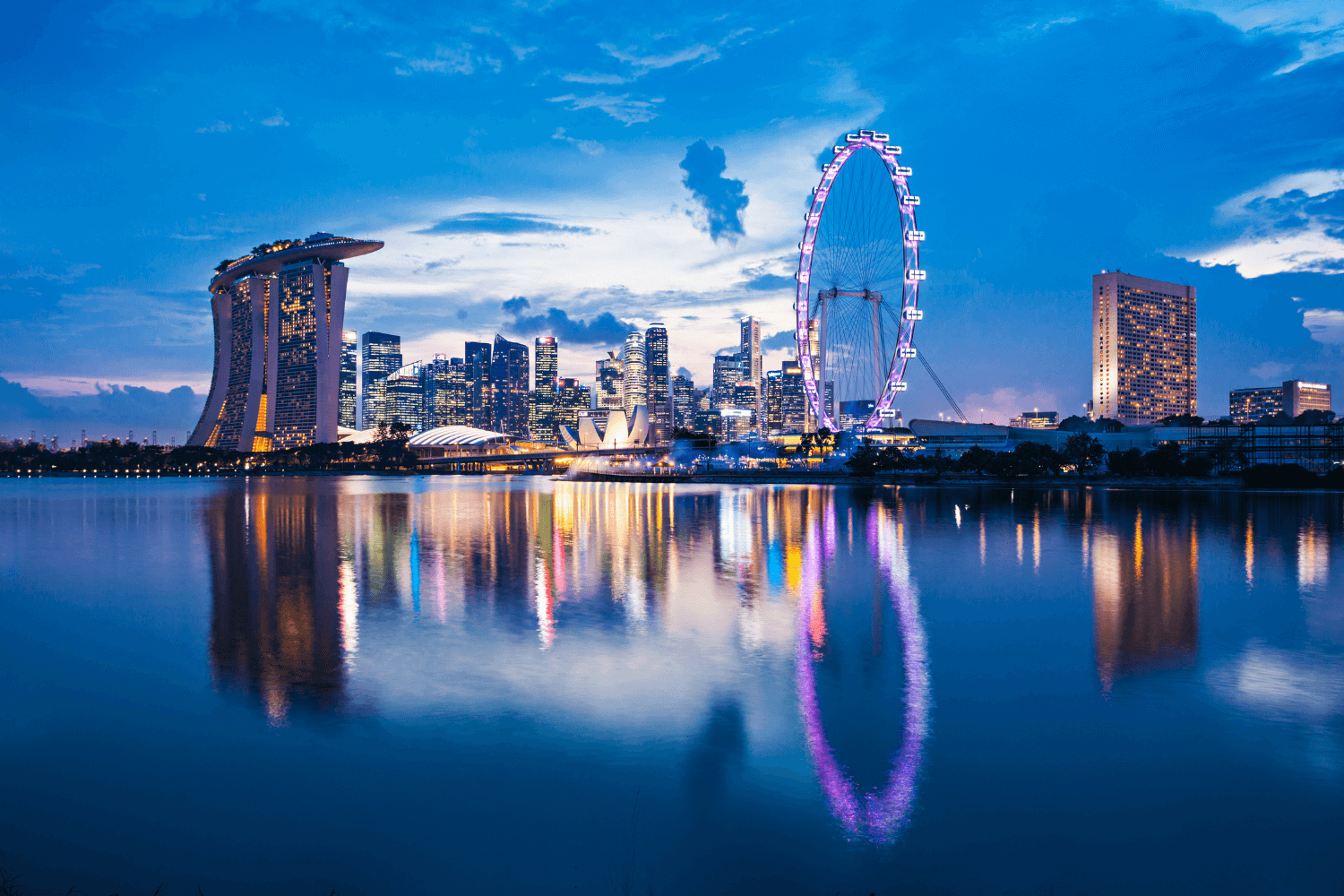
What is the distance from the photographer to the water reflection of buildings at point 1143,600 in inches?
532

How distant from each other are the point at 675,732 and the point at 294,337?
202573 mm

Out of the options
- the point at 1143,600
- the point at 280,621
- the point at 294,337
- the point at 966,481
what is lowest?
the point at 966,481

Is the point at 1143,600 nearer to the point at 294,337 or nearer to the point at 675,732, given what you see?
the point at 675,732

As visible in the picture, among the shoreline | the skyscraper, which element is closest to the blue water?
the shoreline

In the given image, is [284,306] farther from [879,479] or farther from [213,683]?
[213,683]

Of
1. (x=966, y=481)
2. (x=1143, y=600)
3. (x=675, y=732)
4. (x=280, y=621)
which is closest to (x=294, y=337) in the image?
(x=966, y=481)

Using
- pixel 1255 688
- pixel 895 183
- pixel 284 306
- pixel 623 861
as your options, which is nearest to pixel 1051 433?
pixel 895 183

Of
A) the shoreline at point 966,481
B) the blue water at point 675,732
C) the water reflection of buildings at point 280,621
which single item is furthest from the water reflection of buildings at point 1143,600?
the shoreline at point 966,481

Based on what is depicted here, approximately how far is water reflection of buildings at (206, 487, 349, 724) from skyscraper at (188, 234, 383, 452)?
16717 cm

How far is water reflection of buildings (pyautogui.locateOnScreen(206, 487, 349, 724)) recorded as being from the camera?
11609mm

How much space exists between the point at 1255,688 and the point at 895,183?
7946cm

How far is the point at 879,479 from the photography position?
105 m

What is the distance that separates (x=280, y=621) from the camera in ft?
53.1

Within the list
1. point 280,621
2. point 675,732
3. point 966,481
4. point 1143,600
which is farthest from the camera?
point 966,481
